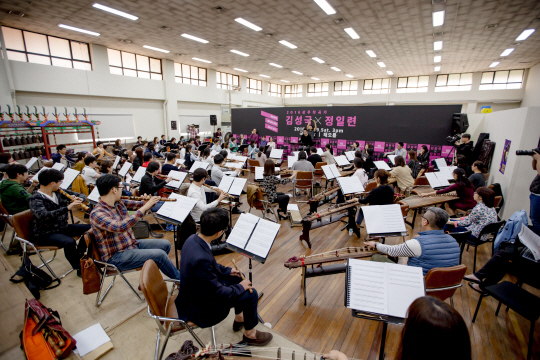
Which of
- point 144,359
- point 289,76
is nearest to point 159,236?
point 144,359

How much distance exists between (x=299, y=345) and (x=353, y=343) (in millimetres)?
553

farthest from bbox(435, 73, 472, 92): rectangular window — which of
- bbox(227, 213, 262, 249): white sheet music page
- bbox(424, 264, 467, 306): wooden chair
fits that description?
bbox(227, 213, 262, 249): white sheet music page

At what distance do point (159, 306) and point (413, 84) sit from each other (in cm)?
1995

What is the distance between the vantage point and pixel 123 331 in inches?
93.6

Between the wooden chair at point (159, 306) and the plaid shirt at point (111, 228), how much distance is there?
776 mm

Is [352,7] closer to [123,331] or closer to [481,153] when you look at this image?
[481,153]

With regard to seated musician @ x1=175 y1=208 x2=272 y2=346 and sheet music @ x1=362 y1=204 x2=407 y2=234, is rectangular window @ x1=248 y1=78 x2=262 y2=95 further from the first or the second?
seated musician @ x1=175 y1=208 x2=272 y2=346

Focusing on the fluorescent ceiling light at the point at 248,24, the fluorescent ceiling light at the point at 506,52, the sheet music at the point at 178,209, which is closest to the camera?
the sheet music at the point at 178,209

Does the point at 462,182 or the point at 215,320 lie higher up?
the point at 462,182

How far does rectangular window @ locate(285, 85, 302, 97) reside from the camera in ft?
73.7

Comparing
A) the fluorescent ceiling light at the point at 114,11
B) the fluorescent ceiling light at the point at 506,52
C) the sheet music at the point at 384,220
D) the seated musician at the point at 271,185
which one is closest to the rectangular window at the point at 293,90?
the fluorescent ceiling light at the point at 506,52

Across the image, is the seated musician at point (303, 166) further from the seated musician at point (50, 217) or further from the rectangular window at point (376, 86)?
the rectangular window at point (376, 86)

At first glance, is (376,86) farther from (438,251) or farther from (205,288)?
(205,288)

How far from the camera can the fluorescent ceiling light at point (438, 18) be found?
6755 mm
